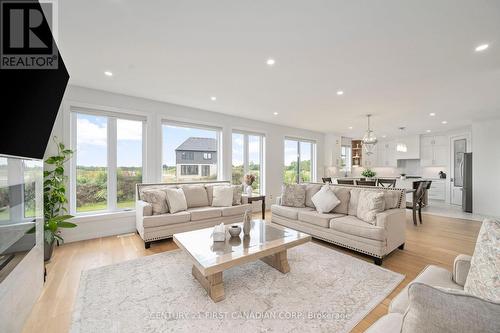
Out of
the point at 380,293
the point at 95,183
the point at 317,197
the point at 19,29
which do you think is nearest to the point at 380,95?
the point at 317,197

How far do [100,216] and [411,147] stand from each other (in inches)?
404

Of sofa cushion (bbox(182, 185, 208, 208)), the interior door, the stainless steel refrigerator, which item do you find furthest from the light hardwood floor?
the interior door

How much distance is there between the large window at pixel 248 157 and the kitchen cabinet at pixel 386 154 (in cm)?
633

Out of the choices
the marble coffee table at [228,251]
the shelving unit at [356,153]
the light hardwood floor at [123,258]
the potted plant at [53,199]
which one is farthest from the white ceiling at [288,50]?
the shelving unit at [356,153]

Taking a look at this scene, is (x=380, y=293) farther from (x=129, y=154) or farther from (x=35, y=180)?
(x=129, y=154)

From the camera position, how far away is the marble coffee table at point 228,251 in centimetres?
189

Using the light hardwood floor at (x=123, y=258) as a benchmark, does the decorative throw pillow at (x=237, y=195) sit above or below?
above

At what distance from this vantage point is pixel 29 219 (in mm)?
2084

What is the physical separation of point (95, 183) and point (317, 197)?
404 cm

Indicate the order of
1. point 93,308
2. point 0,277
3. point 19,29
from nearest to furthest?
1. point 19,29
2. point 0,277
3. point 93,308

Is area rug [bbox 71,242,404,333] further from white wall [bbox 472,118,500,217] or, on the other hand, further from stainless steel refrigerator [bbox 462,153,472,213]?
stainless steel refrigerator [bbox 462,153,472,213]

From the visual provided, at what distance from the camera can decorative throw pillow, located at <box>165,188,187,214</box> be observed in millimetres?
3518

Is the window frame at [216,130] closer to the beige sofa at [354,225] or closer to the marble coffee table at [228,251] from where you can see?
the beige sofa at [354,225]

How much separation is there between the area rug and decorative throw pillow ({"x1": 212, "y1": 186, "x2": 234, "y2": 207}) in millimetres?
1534
